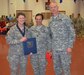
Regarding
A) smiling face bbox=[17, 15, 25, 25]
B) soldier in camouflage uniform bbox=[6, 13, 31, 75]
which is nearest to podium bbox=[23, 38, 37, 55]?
soldier in camouflage uniform bbox=[6, 13, 31, 75]

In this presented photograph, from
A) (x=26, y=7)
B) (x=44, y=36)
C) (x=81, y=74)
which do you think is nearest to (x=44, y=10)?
(x=26, y=7)

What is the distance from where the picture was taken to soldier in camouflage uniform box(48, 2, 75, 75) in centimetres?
448

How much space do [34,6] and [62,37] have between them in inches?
448

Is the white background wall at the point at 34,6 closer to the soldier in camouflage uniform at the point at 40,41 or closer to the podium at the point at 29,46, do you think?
the soldier in camouflage uniform at the point at 40,41

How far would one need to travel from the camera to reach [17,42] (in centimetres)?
445

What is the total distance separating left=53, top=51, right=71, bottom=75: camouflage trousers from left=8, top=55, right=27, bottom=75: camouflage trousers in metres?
0.59

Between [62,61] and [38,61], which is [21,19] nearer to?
[38,61]

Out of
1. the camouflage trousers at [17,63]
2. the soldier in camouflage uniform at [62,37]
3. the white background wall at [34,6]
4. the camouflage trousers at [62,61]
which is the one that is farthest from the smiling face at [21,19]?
the white background wall at [34,6]

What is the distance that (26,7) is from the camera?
51.5 ft

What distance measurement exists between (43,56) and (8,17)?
1119 cm

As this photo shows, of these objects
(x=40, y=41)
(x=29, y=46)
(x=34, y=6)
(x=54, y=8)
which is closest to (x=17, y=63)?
(x=29, y=46)

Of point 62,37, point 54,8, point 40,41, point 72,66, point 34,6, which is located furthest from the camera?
point 34,6

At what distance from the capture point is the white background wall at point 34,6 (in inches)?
608

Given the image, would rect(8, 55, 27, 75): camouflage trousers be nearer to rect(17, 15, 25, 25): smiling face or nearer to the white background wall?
rect(17, 15, 25, 25): smiling face
